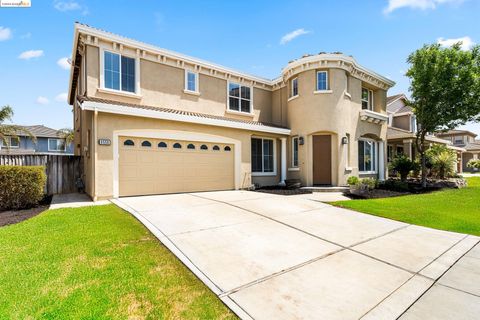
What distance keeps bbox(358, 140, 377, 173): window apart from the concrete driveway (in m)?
8.84

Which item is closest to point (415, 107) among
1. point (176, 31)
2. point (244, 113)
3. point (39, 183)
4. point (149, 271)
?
point (244, 113)

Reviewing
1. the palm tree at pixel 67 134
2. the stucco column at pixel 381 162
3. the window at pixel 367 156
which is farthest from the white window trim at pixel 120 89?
the palm tree at pixel 67 134

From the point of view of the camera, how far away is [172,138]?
415 inches

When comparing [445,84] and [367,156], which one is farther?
[367,156]

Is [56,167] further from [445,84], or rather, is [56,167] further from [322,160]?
[445,84]

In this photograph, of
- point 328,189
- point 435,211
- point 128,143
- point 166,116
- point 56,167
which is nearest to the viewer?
point 435,211

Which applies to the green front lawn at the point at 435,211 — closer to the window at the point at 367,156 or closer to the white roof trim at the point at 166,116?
the window at the point at 367,156

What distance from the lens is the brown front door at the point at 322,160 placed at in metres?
13.2

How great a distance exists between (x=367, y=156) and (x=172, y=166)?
12001 millimetres

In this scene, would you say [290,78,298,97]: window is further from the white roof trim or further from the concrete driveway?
the concrete driveway

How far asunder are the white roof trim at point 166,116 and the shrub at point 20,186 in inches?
108

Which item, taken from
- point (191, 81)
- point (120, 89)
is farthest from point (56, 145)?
point (191, 81)

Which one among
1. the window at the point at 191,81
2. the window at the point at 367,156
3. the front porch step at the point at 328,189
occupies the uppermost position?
the window at the point at 191,81

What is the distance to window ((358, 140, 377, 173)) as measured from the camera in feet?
48.1
